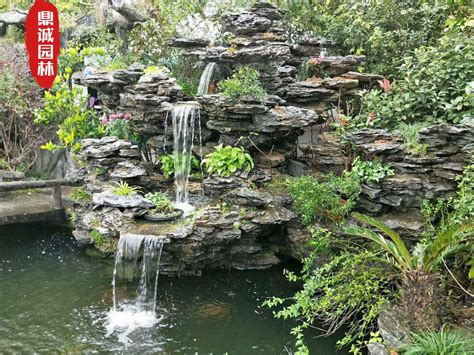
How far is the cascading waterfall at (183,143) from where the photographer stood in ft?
28.4

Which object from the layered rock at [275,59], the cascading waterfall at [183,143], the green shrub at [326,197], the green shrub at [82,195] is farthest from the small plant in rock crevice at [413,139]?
the green shrub at [82,195]

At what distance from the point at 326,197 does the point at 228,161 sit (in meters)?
2.02

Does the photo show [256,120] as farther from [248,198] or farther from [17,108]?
[17,108]

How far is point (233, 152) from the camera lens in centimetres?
816

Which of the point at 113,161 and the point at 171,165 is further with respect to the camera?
the point at 171,165

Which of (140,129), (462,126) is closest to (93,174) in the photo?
(140,129)

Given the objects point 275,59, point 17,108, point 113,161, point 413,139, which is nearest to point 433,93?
point 413,139

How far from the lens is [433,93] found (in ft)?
24.1

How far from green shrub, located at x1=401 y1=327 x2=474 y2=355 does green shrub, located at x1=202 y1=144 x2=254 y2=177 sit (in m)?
4.41

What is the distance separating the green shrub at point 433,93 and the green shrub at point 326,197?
1555mm

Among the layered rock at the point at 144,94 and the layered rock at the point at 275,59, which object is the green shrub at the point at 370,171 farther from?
the layered rock at the point at 144,94

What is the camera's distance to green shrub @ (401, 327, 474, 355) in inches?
167

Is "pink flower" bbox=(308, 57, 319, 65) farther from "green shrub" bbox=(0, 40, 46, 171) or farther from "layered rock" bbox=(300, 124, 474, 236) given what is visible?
"green shrub" bbox=(0, 40, 46, 171)

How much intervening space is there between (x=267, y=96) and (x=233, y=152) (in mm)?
1189
